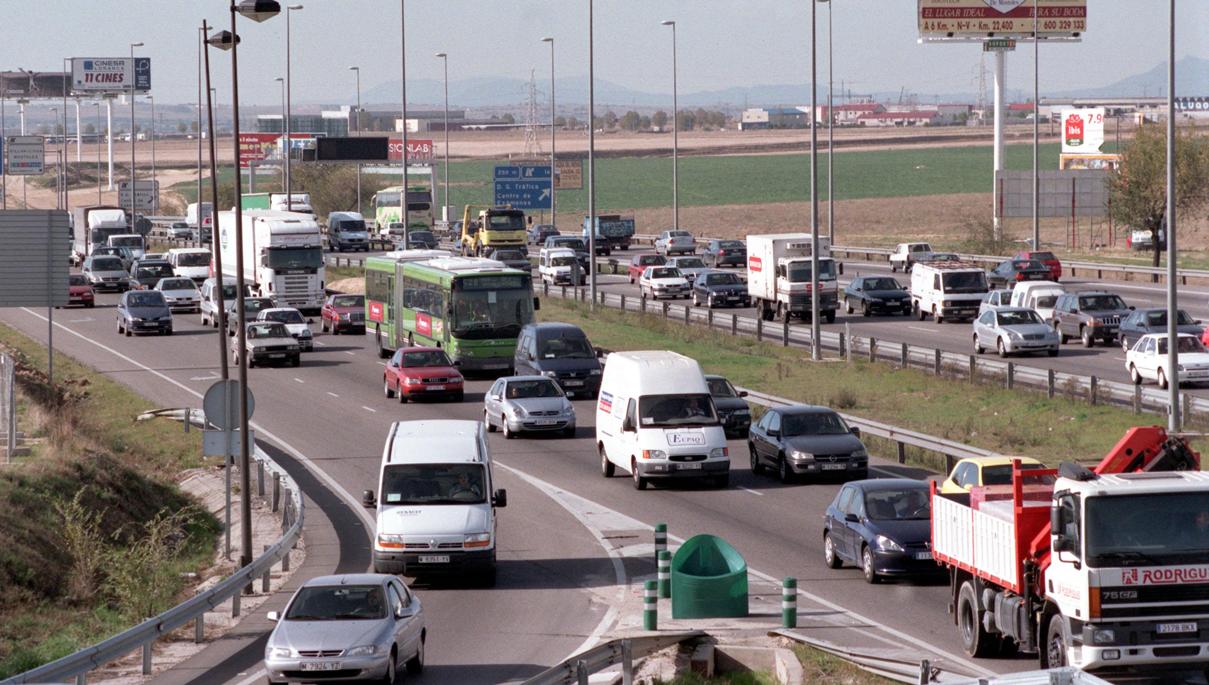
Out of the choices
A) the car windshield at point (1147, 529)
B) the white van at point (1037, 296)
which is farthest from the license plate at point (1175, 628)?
the white van at point (1037, 296)

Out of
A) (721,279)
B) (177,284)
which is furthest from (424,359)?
(177,284)

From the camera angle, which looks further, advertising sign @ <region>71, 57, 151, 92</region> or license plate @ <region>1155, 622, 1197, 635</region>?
advertising sign @ <region>71, 57, 151, 92</region>

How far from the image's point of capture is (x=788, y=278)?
201 feet

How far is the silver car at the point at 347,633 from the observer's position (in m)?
16.4

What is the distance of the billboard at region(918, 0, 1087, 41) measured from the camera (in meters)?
100

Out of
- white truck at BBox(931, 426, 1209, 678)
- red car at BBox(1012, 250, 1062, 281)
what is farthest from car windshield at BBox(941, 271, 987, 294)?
white truck at BBox(931, 426, 1209, 678)

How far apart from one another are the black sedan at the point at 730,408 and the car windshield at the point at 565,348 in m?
7.09

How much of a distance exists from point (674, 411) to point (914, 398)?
503 inches

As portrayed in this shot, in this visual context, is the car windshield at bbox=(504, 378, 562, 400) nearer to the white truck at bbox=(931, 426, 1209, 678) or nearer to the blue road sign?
the white truck at bbox=(931, 426, 1209, 678)

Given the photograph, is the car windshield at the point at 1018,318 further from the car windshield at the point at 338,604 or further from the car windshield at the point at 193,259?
the car windshield at the point at 193,259

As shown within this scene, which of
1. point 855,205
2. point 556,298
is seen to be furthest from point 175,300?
point 855,205

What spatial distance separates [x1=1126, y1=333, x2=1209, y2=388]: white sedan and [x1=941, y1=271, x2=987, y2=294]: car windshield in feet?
55.2

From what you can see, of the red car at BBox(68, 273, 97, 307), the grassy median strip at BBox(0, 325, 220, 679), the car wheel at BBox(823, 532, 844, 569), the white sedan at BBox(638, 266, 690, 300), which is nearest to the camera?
the grassy median strip at BBox(0, 325, 220, 679)

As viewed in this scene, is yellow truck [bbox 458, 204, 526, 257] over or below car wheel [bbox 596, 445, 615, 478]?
over
